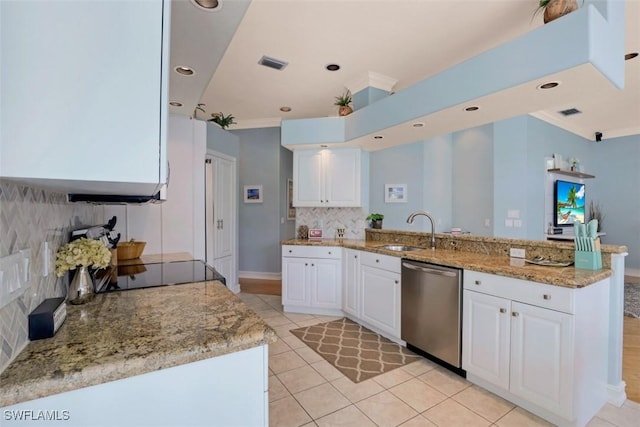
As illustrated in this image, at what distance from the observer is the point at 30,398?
2.36ft

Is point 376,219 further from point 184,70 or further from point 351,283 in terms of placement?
point 184,70

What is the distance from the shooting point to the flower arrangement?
1.22 metres

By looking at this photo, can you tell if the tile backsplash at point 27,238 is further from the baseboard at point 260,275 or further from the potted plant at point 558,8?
the baseboard at point 260,275

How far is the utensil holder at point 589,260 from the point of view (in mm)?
1949

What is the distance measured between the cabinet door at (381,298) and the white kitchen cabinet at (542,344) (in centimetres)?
76

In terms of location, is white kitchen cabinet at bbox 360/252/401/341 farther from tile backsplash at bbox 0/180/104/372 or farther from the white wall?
tile backsplash at bbox 0/180/104/372

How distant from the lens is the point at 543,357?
1.81 m

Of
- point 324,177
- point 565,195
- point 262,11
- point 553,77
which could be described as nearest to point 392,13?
point 262,11

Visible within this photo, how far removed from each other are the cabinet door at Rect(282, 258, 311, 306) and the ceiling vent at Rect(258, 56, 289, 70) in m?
2.28

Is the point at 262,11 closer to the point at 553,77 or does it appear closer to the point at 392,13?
the point at 392,13

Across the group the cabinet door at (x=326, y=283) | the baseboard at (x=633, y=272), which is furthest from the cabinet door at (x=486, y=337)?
the baseboard at (x=633, y=272)

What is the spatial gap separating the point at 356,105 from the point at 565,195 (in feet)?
14.4

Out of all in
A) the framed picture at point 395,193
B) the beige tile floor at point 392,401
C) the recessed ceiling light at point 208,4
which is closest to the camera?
the recessed ceiling light at point 208,4

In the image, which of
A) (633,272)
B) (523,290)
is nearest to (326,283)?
(523,290)
